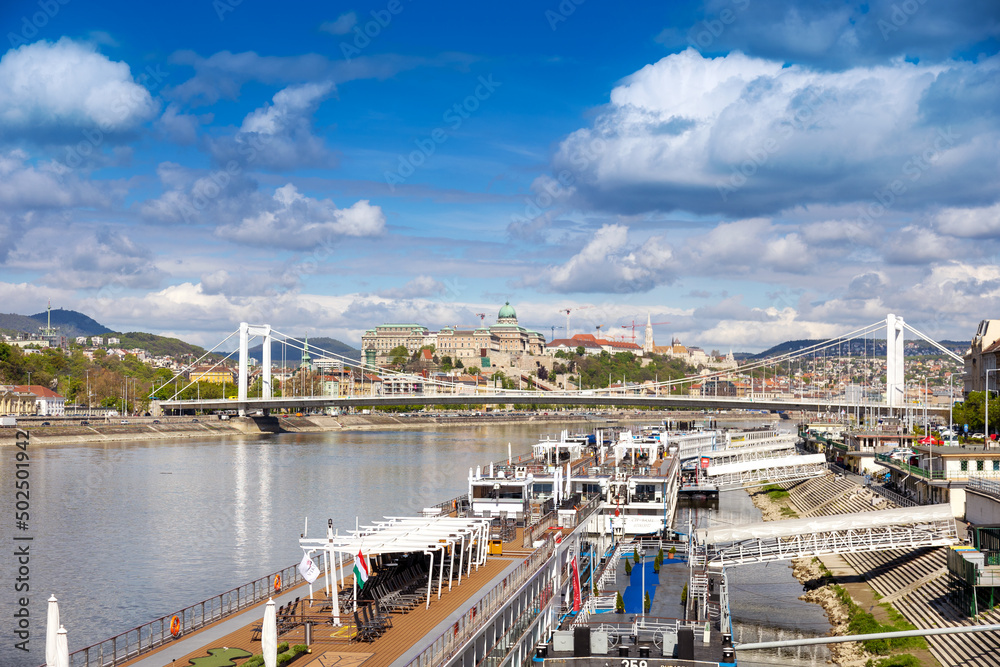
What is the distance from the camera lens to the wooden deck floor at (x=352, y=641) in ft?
40.4

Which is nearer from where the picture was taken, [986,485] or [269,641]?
[269,641]

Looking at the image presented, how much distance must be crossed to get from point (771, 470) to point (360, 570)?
39867 millimetres

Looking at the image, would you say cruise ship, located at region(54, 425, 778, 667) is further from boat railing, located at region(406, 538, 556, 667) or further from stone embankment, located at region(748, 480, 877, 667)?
stone embankment, located at region(748, 480, 877, 667)

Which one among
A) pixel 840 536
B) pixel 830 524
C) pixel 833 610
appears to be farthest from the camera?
pixel 840 536

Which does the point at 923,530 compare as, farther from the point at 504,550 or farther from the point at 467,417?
the point at 467,417

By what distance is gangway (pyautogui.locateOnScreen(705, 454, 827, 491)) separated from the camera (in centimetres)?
4722

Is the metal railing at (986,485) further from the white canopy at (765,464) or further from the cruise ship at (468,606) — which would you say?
the white canopy at (765,464)

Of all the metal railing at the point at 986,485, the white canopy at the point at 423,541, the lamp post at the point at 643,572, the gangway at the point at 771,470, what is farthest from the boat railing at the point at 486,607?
the gangway at the point at 771,470

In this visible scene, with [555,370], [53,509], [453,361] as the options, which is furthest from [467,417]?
[53,509]

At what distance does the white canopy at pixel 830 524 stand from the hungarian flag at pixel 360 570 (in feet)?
42.9

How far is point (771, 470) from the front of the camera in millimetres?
50188

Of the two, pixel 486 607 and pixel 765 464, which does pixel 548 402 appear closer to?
pixel 765 464

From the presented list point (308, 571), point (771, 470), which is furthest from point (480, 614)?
point (771, 470)

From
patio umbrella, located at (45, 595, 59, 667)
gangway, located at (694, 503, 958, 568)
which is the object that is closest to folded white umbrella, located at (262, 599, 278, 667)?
patio umbrella, located at (45, 595, 59, 667)
